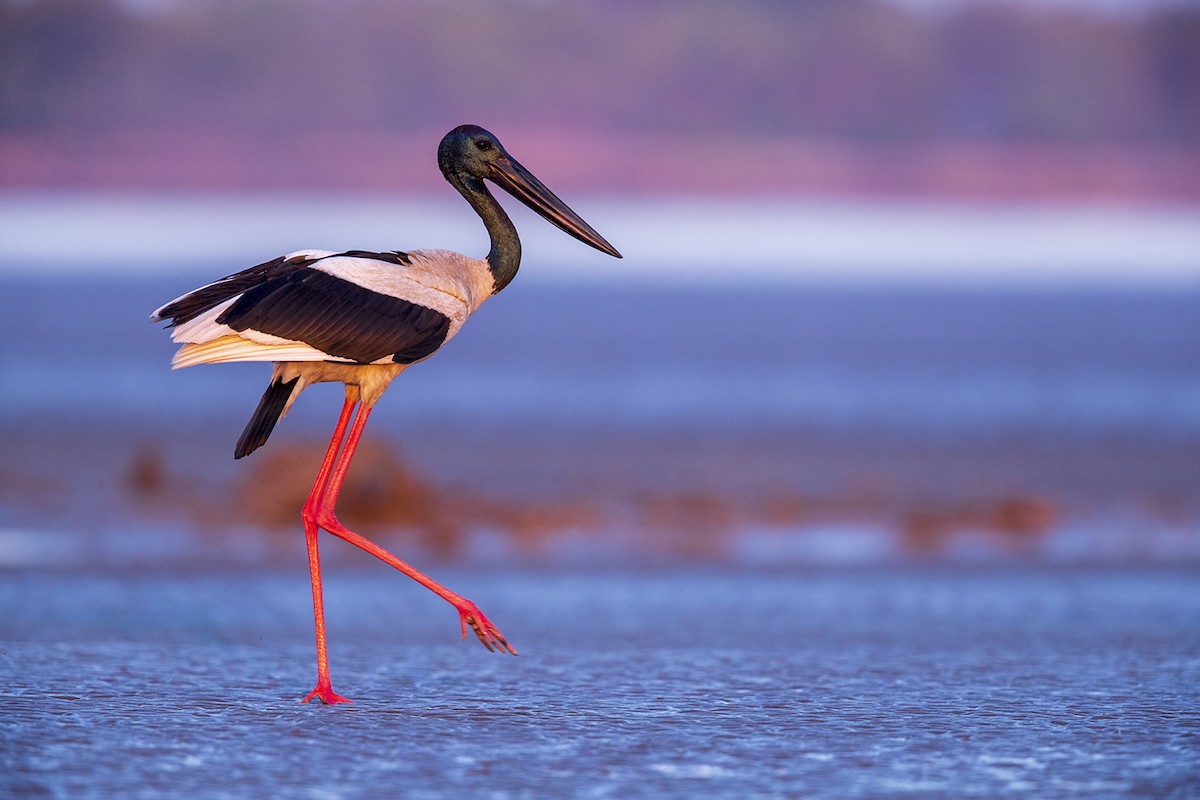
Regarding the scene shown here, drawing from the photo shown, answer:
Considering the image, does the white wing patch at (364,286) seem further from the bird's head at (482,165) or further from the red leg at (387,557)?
the red leg at (387,557)

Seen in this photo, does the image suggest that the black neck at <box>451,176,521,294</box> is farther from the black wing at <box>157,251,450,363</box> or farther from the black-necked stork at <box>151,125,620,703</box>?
the black wing at <box>157,251,450,363</box>

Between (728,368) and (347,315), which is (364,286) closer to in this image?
(347,315)

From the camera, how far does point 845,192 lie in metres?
76.4

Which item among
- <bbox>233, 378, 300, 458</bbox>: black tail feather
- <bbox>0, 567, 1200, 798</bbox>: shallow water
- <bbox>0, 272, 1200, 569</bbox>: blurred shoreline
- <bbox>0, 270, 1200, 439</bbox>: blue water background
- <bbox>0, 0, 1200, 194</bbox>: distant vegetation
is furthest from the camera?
<bbox>0, 0, 1200, 194</bbox>: distant vegetation

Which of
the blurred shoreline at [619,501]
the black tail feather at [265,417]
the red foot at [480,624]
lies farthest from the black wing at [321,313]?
the blurred shoreline at [619,501]

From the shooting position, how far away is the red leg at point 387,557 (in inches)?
259

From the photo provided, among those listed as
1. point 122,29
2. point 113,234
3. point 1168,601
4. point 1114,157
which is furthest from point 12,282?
point 1114,157

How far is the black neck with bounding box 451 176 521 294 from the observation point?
6.95 metres

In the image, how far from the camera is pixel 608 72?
9175cm

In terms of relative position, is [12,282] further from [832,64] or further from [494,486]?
[832,64]

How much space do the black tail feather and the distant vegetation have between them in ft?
231

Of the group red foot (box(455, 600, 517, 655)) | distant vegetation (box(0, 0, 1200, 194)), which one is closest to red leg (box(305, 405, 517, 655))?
red foot (box(455, 600, 517, 655))

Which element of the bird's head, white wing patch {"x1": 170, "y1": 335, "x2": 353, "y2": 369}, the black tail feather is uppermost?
the bird's head

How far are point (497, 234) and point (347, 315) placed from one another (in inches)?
31.7
